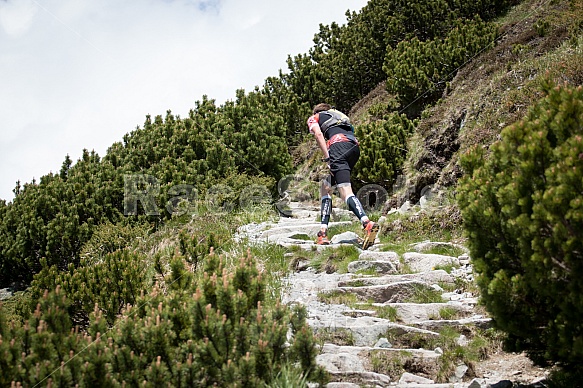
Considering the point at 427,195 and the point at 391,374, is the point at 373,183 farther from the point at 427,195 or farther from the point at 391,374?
the point at 391,374

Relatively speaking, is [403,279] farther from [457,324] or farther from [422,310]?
[457,324]

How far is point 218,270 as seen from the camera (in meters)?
4.08

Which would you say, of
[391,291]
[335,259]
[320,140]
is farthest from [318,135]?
[391,291]

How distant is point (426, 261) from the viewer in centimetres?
686

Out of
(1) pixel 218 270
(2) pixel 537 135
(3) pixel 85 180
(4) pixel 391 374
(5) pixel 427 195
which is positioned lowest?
(4) pixel 391 374

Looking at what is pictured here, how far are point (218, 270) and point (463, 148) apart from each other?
19.9 ft

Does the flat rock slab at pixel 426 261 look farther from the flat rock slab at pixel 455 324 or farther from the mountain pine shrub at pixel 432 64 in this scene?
the mountain pine shrub at pixel 432 64

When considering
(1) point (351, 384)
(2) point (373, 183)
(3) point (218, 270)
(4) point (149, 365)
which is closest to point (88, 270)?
(3) point (218, 270)

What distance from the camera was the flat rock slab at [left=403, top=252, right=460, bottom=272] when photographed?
21.9 ft

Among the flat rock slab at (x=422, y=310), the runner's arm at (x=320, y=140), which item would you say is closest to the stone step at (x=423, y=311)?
the flat rock slab at (x=422, y=310)

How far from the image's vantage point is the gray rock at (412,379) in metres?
3.97

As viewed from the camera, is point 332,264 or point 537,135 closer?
point 537,135

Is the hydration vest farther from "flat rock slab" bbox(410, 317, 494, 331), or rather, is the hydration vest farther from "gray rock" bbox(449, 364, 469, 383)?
"gray rock" bbox(449, 364, 469, 383)

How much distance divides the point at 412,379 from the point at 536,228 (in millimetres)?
1713
